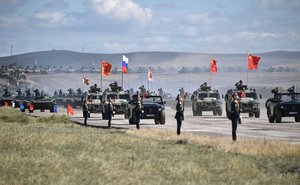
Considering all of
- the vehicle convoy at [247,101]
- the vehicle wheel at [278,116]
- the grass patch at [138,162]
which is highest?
the vehicle convoy at [247,101]

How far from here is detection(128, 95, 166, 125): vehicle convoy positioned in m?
39.9

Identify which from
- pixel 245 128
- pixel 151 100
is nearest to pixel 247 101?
pixel 151 100

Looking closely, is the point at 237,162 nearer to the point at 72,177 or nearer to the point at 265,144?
the point at 72,177

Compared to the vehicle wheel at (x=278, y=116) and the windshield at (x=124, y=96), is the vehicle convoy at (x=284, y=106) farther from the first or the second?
the windshield at (x=124, y=96)

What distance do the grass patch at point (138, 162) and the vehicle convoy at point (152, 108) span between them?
1509 centimetres

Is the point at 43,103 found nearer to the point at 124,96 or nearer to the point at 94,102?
the point at 94,102

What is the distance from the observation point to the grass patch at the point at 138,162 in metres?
14.6

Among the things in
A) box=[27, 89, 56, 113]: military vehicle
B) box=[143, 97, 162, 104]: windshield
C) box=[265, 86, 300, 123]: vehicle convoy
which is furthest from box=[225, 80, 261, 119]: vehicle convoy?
box=[27, 89, 56, 113]: military vehicle

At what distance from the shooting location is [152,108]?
131 ft

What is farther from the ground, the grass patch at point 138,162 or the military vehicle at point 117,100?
the military vehicle at point 117,100

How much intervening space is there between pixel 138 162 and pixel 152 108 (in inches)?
889

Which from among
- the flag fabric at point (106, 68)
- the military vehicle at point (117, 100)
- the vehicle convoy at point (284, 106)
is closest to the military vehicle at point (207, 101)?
the flag fabric at point (106, 68)

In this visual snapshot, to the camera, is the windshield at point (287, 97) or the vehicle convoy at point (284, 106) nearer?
the vehicle convoy at point (284, 106)

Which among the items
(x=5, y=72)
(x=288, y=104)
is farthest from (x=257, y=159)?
(x=5, y=72)
